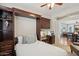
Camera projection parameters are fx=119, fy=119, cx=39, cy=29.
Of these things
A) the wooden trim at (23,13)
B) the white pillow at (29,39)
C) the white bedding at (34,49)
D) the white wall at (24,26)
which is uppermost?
the wooden trim at (23,13)

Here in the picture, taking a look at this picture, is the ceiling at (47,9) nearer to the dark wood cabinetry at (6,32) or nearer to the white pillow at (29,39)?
the dark wood cabinetry at (6,32)

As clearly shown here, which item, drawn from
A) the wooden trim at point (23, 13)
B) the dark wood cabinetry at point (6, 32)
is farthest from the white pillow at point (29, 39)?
the wooden trim at point (23, 13)

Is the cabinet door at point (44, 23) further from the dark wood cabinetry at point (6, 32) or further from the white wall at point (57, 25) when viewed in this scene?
the dark wood cabinetry at point (6, 32)

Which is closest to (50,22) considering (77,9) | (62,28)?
(62,28)

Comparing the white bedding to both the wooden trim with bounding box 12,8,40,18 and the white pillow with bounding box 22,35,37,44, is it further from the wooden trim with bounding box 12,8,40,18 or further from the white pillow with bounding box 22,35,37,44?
the wooden trim with bounding box 12,8,40,18

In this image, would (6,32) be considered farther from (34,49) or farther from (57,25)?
(57,25)

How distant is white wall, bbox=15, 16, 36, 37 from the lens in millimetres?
2219

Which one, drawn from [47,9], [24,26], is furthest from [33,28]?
[47,9]

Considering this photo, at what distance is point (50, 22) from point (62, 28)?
0.25 meters

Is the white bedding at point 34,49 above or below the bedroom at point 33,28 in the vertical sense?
below

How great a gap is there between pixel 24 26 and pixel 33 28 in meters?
0.18

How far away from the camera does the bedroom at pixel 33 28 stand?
86.7 inches

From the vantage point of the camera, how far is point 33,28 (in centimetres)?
231

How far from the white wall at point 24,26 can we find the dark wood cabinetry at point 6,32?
0.35 ft
